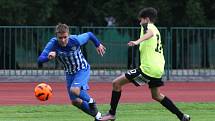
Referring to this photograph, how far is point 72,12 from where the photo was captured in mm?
33844

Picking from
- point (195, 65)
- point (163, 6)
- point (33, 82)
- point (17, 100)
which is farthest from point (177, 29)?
point (17, 100)

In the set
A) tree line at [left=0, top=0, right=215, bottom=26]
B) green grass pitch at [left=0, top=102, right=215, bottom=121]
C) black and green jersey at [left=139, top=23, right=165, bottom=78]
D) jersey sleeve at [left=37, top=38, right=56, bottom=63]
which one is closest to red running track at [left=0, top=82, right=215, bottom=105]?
green grass pitch at [left=0, top=102, right=215, bottom=121]

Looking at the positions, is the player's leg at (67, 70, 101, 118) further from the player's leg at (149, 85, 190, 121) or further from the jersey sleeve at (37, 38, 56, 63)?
the player's leg at (149, 85, 190, 121)

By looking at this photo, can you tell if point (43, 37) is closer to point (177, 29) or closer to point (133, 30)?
point (133, 30)

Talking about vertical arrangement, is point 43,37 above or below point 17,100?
above

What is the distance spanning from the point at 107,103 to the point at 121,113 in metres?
3.62

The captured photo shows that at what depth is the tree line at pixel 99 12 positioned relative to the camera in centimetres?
3083

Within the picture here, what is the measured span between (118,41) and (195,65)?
11.0ft

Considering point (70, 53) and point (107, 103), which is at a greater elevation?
point (70, 53)

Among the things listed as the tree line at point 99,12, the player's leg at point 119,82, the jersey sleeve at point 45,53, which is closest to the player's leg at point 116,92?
the player's leg at point 119,82

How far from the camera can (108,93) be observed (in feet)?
73.3

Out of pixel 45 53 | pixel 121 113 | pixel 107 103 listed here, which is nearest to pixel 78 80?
pixel 45 53

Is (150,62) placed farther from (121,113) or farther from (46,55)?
(121,113)

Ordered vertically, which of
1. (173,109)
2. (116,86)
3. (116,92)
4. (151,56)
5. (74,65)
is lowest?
(173,109)
